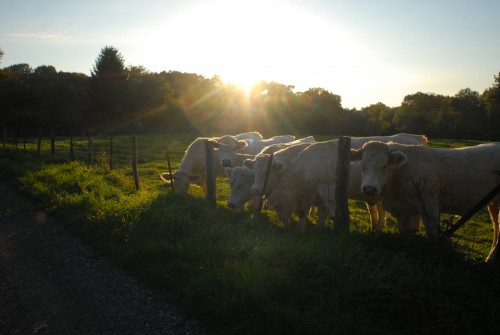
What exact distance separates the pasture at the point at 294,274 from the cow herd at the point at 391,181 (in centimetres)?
109

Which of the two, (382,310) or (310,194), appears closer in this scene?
(382,310)

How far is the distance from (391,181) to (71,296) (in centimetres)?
Answer: 593

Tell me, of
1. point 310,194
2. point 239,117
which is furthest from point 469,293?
point 239,117

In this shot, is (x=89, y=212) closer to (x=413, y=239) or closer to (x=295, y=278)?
(x=295, y=278)

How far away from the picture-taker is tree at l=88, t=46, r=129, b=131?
6031 cm

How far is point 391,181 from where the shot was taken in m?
7.66

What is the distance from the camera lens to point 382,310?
4.45 meters

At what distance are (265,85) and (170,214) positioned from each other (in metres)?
69.2

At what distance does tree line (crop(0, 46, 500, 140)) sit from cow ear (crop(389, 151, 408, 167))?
47.7m

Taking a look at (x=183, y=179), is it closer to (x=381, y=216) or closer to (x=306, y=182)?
(x=306, y=182)

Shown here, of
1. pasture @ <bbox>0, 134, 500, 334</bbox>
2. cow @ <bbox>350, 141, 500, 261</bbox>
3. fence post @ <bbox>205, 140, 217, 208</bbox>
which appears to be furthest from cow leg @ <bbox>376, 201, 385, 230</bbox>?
fence post @ <bbox>205, 140, 217, 208</bbox>

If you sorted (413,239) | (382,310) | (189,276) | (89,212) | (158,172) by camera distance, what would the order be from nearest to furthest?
1. (382,310)
2. (189,276)
3. (413,239)
4. (89,212)
5. (158,172)

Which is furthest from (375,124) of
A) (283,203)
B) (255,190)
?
(255,190)

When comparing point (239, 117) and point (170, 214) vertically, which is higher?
point (239, 117)
